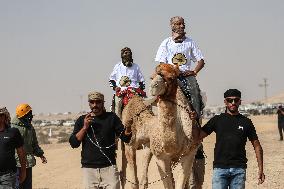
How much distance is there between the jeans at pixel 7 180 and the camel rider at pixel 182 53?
3.03m

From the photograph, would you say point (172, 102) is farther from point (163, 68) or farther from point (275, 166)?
point (275, 166)

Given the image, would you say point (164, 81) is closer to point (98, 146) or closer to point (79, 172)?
point (98, 146)

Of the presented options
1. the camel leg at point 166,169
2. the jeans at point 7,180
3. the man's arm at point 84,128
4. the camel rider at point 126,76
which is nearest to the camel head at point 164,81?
the man's arm at point 84,128

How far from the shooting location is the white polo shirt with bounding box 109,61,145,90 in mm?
12430

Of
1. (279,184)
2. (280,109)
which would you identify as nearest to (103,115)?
(279,184)

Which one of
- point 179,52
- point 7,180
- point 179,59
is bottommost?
point 7,180

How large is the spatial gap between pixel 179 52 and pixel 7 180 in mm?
3436

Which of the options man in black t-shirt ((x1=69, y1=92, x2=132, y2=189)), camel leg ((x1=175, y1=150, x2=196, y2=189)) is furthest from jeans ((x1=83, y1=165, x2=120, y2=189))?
camel leg ((x1=175, y1=150, x2=196, y2=189))

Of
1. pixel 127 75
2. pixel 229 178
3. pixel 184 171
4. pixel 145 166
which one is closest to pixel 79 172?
pixel 127 75

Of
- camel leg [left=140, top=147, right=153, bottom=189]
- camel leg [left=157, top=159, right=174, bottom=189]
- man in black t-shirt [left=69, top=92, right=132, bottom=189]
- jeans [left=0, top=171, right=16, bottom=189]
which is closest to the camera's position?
man in black t-shirt [left=69, top=92, right=132, bottom=189]

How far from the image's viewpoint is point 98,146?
8.02 m

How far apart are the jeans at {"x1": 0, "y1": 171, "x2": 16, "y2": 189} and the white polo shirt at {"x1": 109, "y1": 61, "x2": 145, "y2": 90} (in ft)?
14.5

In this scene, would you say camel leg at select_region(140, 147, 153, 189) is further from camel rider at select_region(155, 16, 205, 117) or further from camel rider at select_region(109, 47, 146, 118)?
camel rider at select_region(155, 16, 205, 117)

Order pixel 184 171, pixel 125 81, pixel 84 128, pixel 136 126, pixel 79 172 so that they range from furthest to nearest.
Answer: pixel 79 172 < pixel 125 81 < pixel 136 126 < pixel 184 171 < pixel 84 128
